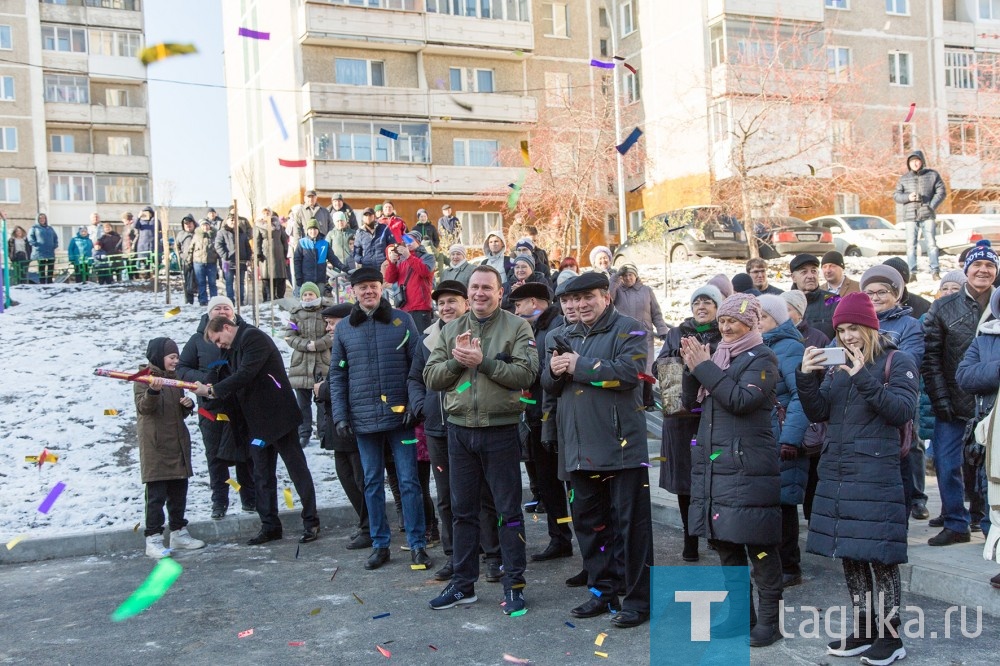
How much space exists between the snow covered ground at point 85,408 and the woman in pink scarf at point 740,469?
5125 millimetres

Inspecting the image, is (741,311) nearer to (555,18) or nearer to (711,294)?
(711,294)

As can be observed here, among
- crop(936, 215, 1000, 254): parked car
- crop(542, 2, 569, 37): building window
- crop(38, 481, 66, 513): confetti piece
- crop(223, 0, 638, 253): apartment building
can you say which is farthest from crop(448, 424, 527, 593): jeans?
crop(542, 2, 569, 37): building window

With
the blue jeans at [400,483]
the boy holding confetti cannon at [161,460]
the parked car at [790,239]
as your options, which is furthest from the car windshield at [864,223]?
the boy holding confetti cannon at [161,460]

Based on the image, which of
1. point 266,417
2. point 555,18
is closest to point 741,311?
point 266,417

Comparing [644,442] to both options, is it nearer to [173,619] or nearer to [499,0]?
[173,619]

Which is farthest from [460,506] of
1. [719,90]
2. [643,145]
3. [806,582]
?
[643,145]

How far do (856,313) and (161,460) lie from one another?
5907mm

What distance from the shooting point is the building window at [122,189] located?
51.4m

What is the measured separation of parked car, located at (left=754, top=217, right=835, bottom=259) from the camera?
77.0ft

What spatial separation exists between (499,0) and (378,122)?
762cm

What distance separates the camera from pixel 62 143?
5116 cm

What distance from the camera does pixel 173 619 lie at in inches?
249

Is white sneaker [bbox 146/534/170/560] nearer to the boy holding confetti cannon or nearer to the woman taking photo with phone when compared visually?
the boy holding confetti cannon

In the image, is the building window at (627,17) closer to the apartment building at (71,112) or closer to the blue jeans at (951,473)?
the apartment building at (71,112)
